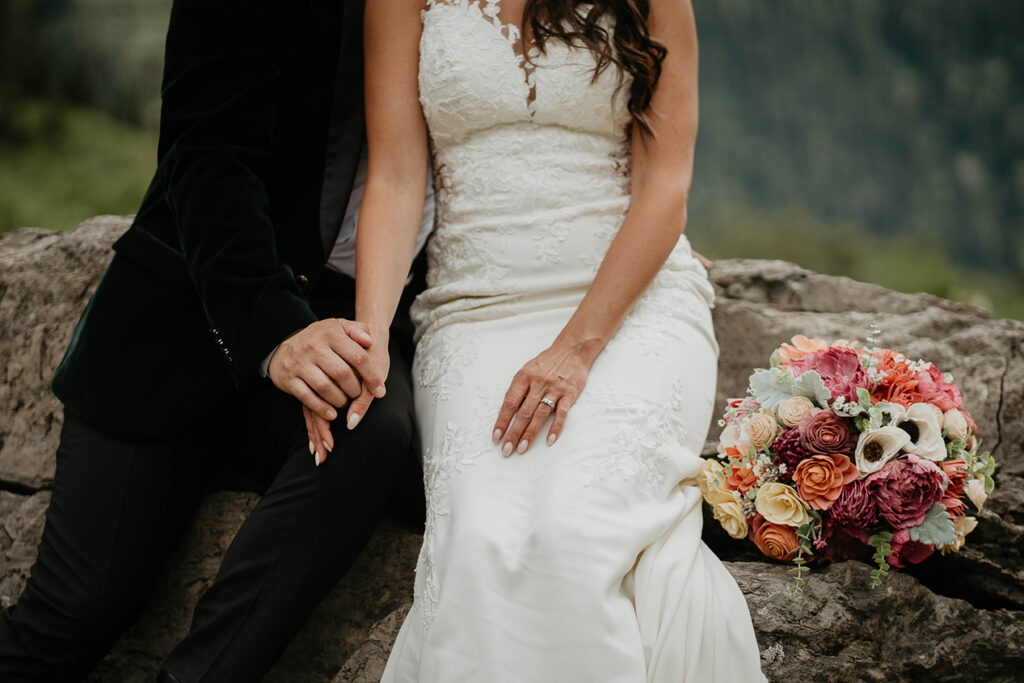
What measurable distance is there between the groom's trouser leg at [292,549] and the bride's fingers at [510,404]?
22cm

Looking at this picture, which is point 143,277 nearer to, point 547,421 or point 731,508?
point 547,421

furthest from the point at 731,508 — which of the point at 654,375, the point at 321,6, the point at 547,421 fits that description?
the point at 321,6

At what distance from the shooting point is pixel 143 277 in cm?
202

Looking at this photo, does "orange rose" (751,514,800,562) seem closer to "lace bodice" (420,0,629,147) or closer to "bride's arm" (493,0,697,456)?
"bride's arm" (493,0,697,456)

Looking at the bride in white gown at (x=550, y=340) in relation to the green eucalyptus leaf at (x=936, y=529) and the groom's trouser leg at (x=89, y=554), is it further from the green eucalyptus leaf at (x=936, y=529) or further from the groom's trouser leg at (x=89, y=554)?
the groom's trouser leg at (x=89, y=554)

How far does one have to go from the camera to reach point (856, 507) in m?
1.76

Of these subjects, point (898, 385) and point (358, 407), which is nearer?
point (358, 407)

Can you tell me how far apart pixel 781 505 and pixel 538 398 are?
0.61 m

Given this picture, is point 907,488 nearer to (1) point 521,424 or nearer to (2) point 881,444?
(2) point 881,444

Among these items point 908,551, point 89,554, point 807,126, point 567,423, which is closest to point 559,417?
point 567,423

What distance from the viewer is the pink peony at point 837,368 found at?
1853mm

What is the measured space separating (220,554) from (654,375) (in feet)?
4.12

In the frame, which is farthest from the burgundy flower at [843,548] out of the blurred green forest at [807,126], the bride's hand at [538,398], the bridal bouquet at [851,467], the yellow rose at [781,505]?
the blurred green forest at [807,126]

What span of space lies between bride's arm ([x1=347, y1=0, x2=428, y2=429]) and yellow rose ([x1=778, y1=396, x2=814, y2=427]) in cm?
98
